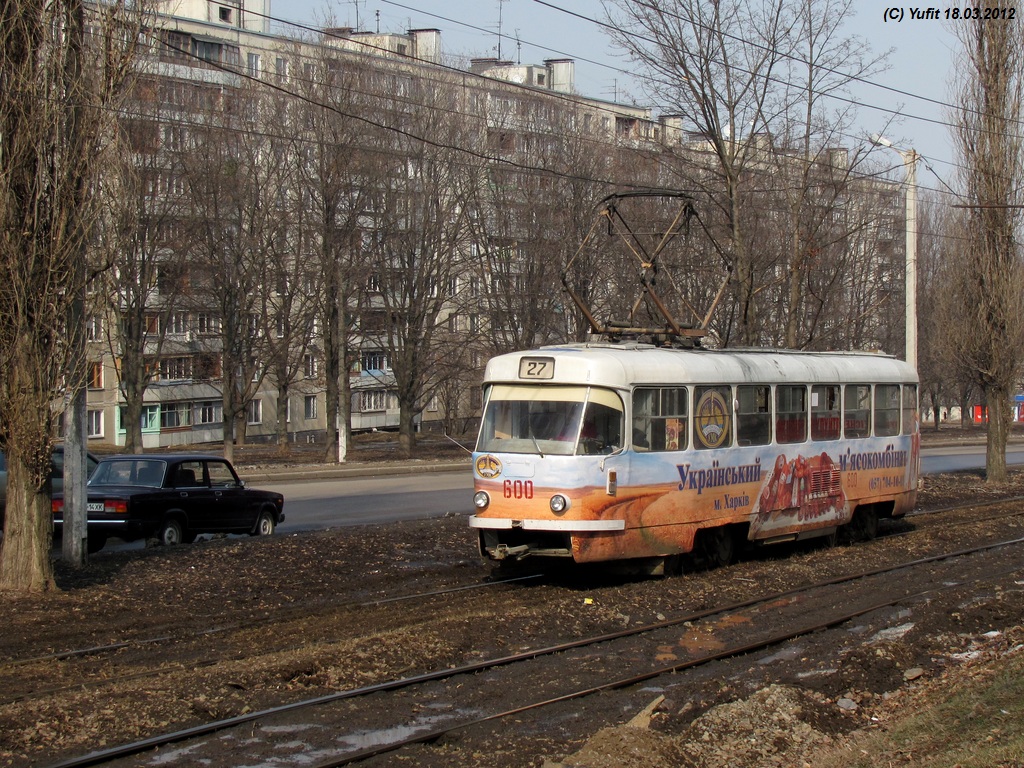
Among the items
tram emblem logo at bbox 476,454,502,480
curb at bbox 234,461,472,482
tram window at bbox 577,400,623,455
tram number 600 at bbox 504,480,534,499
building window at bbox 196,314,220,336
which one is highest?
building window at bbox 196,314,220,336

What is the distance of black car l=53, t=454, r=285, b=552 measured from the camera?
1573 centimetres

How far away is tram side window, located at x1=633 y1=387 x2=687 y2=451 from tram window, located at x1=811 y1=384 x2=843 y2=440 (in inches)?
131

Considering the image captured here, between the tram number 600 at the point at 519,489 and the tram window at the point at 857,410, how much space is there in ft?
21.2

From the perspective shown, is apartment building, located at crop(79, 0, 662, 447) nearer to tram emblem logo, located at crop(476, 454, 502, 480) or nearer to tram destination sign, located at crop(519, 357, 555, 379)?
tram destination sign, located at crop(519, 357, 555, 379)

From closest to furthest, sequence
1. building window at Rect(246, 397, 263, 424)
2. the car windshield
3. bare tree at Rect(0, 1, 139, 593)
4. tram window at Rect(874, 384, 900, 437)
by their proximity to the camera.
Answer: bare tree at Rect(0, 1, 139, 593) → the car windshield → tram window at Rect(874, 384, 900, 437) → building window at Rect(246, 397, 263, 424)

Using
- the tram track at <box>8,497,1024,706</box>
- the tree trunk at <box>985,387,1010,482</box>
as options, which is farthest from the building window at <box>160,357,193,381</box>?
the tram track at <box>8,497,1024,706</box>

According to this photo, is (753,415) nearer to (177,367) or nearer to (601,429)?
(601,429)

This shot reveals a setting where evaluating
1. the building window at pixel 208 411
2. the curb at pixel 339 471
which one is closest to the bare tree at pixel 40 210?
the curb at pixel 339 471

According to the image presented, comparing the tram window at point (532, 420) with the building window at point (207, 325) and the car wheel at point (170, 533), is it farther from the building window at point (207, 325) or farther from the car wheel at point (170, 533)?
the building window at point (207, 325)

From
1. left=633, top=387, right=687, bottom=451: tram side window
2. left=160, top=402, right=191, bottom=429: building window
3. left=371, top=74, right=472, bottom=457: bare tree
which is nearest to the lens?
left=633, top=387, right=687, bottom=451: tram side window

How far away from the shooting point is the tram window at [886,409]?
17.6 meters

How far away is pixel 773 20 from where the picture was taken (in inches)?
928

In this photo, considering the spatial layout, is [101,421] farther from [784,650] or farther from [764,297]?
[784,650]

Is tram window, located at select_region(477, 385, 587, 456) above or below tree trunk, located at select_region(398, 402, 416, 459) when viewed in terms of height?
above
